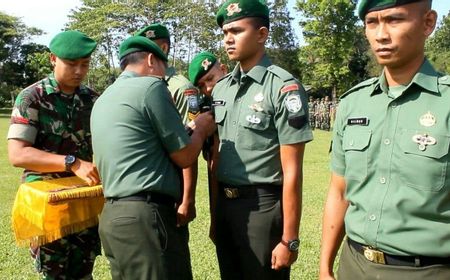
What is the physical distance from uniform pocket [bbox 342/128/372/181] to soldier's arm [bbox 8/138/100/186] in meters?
1.69

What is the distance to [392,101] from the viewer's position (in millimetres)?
2100

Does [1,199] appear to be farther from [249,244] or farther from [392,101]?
[392,101]

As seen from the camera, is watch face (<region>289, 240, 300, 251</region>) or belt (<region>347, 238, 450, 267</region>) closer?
belt (<region>347, 238, 450, 267</region>)

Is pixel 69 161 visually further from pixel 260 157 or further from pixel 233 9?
pixel 233 9

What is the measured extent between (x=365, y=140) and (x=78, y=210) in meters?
1.91

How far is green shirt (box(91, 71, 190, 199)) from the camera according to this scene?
8.70 ft

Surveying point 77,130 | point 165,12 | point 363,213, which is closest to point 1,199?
point 77,130

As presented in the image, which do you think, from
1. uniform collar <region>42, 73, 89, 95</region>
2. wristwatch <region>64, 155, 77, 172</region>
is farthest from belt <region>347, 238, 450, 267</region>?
uniform collar <region>42, 73, 89, 95</region>

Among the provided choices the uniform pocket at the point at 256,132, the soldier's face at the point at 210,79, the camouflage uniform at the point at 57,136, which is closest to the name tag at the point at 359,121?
the uniform pocket at the point at 256,132

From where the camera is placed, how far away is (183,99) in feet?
11.2

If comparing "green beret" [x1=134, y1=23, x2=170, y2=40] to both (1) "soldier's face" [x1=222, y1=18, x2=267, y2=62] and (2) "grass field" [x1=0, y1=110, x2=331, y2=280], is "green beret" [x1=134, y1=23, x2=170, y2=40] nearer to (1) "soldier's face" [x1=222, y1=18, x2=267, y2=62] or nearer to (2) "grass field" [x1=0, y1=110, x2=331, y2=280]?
(1) "soldier's face" [x1=222, y1=18, x2=267, y2=62]

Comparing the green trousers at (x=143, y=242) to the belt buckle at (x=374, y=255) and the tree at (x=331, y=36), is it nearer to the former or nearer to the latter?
the belt buckle at (x=374, y=255)

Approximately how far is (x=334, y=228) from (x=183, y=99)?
1.50m

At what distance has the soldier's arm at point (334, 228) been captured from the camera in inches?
93.4
